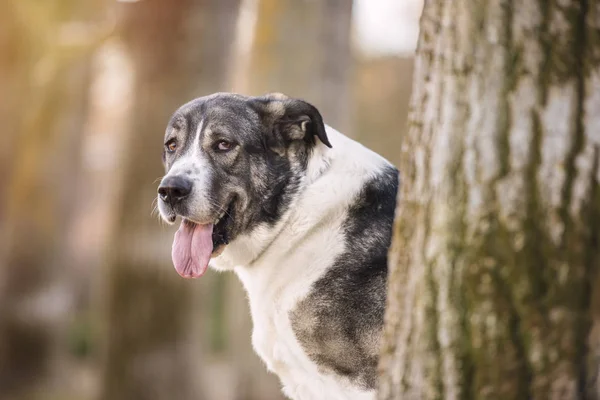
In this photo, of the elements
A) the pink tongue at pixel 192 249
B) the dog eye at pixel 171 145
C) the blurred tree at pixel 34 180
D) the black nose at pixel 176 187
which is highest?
the dog eye at pixel 171 145

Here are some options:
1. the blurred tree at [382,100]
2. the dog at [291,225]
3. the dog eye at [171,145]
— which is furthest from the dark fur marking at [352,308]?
the blurred tree at [382,100]

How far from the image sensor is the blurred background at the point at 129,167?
8336 mm

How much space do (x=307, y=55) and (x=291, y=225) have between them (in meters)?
4.05

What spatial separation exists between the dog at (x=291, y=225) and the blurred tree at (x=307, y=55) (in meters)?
3.41

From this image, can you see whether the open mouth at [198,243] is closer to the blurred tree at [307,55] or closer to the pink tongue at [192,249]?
the pink tongue at [192,249]

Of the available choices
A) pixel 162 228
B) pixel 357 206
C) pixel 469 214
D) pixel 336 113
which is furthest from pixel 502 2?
pixel 162 228

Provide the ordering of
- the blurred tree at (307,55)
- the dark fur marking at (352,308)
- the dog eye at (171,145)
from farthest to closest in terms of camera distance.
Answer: the blurred tree at (307,55) → the dog eye at (171,145) → the dark fur marking at (352,308)

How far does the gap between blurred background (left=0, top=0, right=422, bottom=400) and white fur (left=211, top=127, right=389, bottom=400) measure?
361 centimetres

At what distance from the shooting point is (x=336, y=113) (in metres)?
8.12

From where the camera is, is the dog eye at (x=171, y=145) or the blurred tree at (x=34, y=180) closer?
the dog eye at (x=171, y=145)

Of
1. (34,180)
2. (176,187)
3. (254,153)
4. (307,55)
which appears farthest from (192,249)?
(34,180)

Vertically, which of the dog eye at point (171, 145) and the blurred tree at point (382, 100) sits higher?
the dog eye at point (171, 145)

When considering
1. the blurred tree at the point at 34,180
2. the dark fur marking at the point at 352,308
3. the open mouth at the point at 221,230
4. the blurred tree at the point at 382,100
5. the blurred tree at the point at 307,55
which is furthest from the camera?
the blurred tree at the point at 382,100

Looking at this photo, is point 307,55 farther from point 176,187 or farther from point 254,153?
point 176,187
